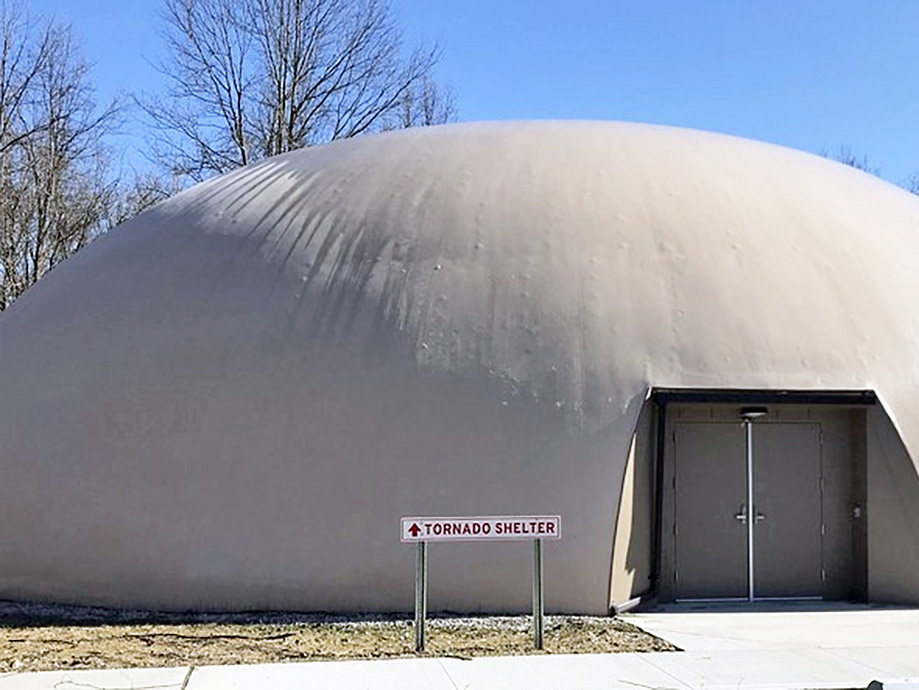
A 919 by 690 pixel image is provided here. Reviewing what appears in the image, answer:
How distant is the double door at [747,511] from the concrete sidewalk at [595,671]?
6.38 feet

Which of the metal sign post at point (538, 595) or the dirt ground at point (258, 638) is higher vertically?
the metal sign post at point (538, 595)

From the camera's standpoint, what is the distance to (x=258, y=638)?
9.12 m

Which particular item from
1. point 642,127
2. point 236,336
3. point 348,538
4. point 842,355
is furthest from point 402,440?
point 642,127

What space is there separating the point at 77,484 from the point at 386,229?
4139 millimetres

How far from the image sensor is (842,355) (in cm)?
1089

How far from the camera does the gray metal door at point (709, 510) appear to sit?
1107cm

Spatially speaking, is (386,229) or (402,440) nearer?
(402,440)

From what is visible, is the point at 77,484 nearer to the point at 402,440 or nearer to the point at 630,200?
the point at 402,440

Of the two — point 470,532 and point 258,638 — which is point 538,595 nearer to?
point 470,532

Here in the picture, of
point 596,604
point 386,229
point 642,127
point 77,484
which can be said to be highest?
point 642,127

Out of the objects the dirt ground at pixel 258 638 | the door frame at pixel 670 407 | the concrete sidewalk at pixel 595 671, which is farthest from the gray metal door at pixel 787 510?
the dirt ground at pixel 258 638

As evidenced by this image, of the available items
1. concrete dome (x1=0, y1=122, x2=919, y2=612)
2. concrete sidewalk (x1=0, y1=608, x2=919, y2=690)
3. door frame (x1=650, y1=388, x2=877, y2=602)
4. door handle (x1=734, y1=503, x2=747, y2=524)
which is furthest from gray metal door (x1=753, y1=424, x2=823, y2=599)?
concrete sidewalk (x1=0, y1=608, x2=919, y2=690)

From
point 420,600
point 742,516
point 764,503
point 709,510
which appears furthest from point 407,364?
point 764,503

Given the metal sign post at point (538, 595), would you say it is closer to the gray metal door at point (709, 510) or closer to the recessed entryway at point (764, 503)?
A: the recessed entryway at point (764, 503)
